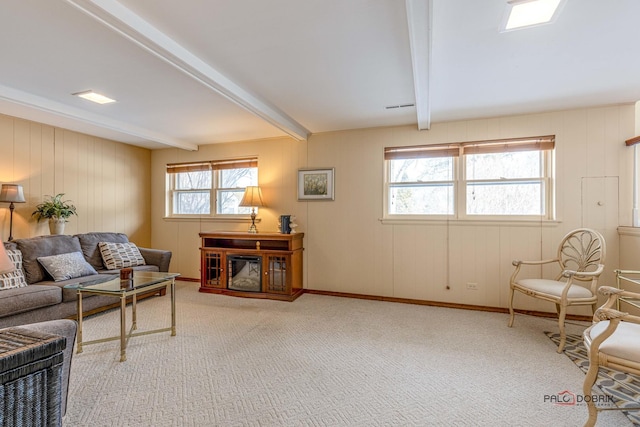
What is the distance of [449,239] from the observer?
3.83 m

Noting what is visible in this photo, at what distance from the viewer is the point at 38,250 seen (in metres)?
3.35

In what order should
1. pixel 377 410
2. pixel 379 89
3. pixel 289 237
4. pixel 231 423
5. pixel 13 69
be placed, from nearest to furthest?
pixel 231 423, pixel 377 410, pixel 13 69, pixel 379 89, pixel 289 237

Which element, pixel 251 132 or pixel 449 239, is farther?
pixel 251 132

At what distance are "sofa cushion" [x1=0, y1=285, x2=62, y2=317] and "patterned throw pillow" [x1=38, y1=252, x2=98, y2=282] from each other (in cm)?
35

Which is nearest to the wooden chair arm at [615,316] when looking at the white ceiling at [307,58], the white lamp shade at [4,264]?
the white ceiling at [307,58]

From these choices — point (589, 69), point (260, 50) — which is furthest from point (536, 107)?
point (260, 50)

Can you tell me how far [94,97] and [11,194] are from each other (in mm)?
1517

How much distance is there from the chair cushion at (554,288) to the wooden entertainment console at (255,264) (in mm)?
2701

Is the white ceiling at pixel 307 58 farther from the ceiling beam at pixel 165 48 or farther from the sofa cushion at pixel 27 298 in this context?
the sofa cushion at pixel 27 298

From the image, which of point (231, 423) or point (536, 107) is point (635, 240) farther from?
point (231, 423)

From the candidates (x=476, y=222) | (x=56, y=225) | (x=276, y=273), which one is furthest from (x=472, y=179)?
(x=56, y=225)

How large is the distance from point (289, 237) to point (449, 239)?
6.90ft

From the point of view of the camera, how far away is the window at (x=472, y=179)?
3.56 m

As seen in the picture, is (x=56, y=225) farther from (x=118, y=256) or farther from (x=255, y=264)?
(x=255, y=264)
